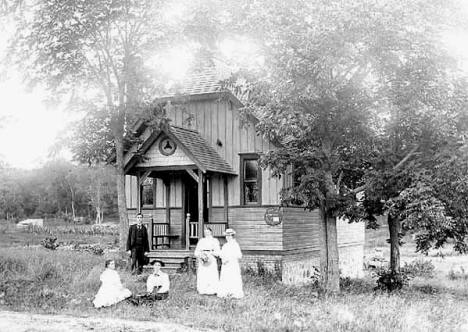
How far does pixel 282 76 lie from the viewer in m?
15.8

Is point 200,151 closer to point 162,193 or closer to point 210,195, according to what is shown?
point 210,195

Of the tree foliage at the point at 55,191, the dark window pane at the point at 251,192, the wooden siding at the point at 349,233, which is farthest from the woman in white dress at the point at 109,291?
the tree foliage at the point at 55,191

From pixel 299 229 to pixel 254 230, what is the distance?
204 centimetres

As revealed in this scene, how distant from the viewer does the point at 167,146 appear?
20.1 metres

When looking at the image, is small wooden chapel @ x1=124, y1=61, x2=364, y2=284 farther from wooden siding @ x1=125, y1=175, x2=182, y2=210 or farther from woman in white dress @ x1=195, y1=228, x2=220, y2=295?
woman in white dress @ x1=195, y1=228, x2=220, y2=295

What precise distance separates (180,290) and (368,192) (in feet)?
19.0

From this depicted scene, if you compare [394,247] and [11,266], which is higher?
[394,247]

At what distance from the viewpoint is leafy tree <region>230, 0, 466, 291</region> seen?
15.0m

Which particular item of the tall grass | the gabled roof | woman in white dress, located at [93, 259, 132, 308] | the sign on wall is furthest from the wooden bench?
woman in white dress, located at [93, 259, 132, 308]

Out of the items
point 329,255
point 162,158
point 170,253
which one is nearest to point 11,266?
point 170,253

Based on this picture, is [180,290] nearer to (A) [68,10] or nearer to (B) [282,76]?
(B) [282,76]

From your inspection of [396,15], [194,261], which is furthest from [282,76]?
[194,261]

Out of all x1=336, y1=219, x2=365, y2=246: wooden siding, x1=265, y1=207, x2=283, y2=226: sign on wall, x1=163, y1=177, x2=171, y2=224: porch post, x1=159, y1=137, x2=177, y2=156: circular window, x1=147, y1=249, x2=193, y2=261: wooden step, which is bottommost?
x1=147, y1=249, x2=193, y2=261: wooden step

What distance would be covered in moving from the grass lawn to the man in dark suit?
732 mm
